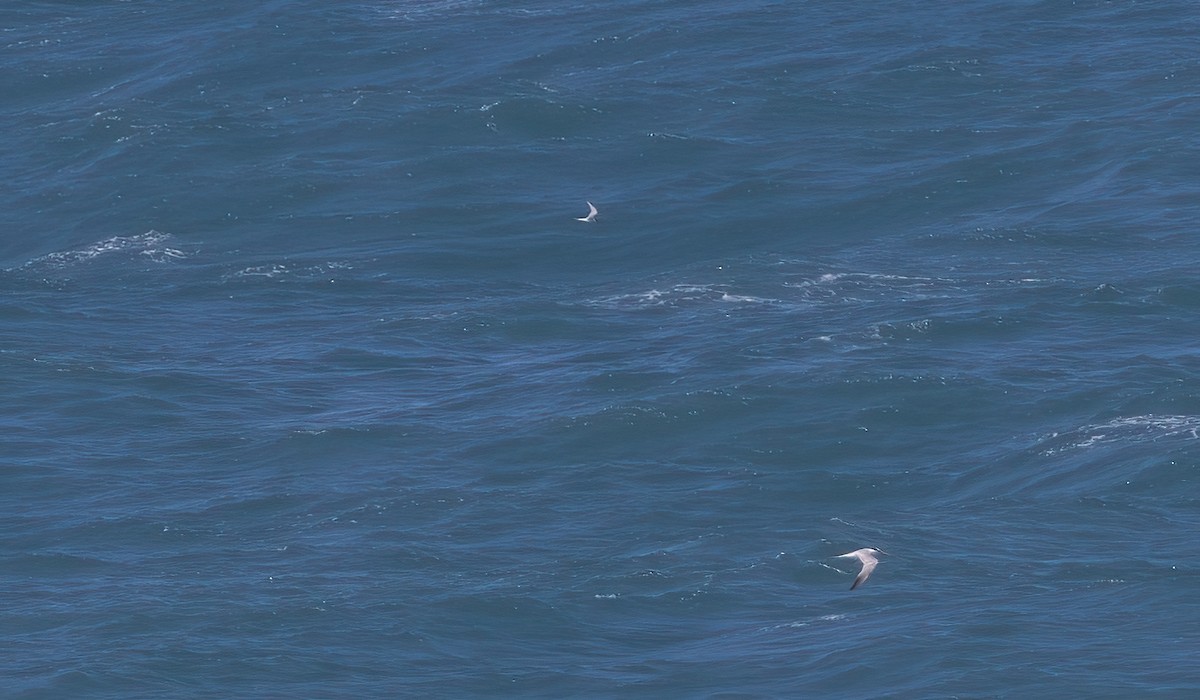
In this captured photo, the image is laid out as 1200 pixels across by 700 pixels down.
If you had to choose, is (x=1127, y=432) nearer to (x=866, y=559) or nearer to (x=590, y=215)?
(x=866, y=559)

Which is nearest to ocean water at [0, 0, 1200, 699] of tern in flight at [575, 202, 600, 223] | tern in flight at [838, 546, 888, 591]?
tern in flight at [575, 202, 600, 223]

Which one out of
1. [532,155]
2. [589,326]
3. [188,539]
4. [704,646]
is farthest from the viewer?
[532,155]

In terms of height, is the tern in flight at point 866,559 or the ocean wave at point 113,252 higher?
the ocean wave at point 113,252

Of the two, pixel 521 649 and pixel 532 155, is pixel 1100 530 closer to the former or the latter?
pixel 521 649

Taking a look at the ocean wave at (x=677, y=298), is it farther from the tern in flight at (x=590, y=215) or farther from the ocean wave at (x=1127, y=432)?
the ocean wave at (x=1127, y=432)

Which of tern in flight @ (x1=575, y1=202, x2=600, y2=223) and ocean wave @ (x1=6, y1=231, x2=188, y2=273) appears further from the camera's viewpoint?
ocean wave @ (x1=6, y1=231, x2=188, y2=273)

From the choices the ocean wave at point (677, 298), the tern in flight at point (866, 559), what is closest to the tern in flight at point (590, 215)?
the ocean wave at point (677, 298)

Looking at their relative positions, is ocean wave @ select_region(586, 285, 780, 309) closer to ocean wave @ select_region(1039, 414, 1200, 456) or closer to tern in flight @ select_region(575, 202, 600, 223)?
tern in flight @ select_region(575, 202, 600, 223)

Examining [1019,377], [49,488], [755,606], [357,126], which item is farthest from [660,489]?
[357,126]
